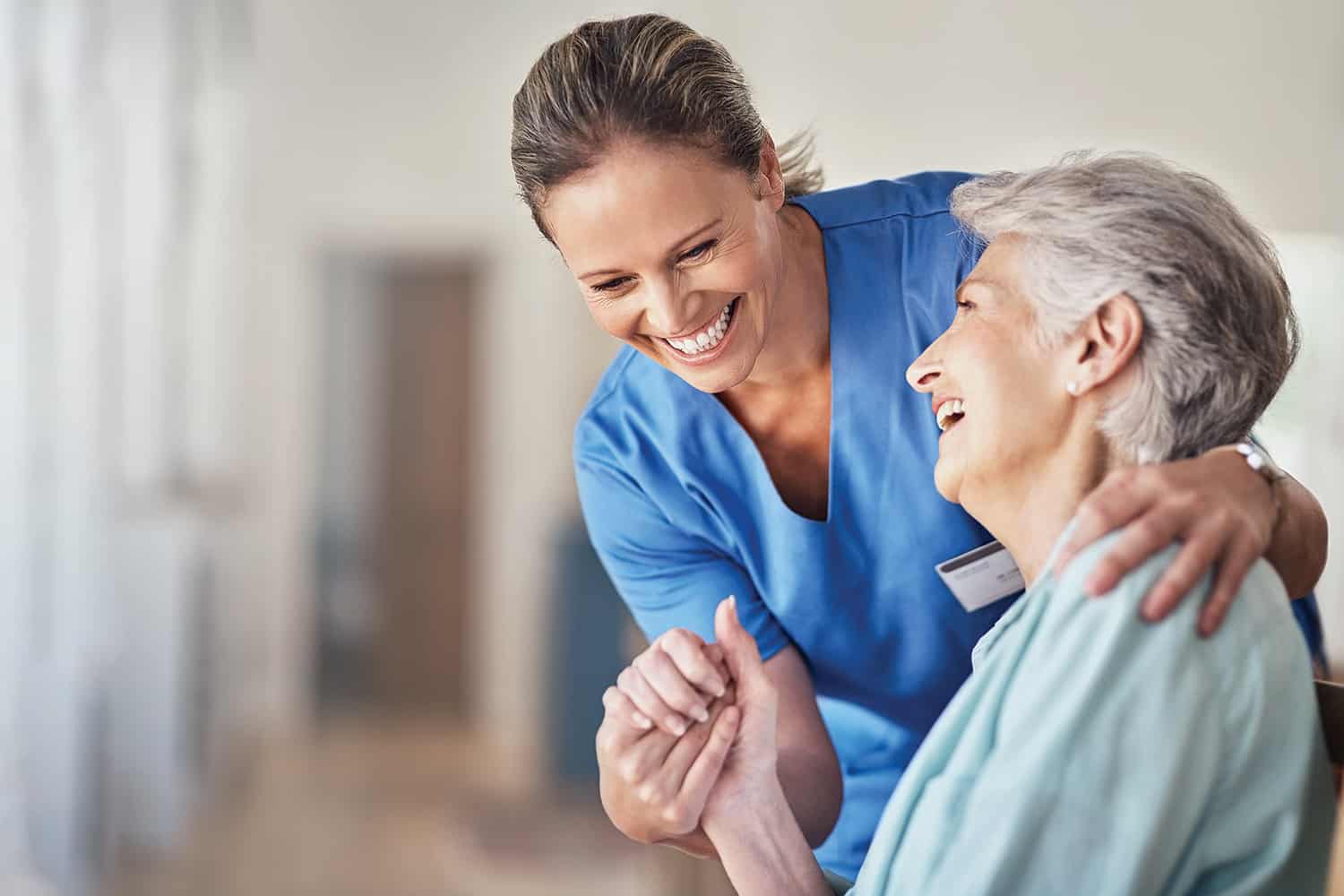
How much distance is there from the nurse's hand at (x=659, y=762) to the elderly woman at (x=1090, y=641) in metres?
0.01

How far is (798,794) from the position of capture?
4.75 ft

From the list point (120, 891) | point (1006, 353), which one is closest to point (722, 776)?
point (1006, 353)

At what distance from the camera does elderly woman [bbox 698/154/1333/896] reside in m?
0.93

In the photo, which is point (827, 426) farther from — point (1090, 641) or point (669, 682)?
point (1090, 641)

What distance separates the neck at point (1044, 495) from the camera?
1.12 metres

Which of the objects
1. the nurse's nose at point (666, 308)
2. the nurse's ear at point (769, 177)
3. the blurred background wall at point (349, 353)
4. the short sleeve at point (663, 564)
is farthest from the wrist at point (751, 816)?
the blurred background wall at point (349, 353)

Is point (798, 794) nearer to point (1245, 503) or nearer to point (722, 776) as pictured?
point (722, 776)

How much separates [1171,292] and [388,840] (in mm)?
4122

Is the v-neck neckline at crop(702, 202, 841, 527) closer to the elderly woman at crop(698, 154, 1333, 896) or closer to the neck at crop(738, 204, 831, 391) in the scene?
the neck at crop(738, 204, 831, 391)

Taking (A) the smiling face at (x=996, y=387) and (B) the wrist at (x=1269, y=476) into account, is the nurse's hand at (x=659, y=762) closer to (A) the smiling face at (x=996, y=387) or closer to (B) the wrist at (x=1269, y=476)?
(A) the smiling face at (x=996, y=387)

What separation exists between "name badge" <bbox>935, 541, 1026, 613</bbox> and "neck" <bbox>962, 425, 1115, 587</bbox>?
0.19 m

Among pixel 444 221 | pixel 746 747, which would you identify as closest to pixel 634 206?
pixel 746 747

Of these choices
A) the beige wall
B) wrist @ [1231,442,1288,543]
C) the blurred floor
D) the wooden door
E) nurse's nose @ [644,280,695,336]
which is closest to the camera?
wrist @ [1231,442,1288,543]

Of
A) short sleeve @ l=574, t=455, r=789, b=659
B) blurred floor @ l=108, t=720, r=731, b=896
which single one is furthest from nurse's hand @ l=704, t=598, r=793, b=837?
blurred floor @ l=108, t=720, r=731, b=896
